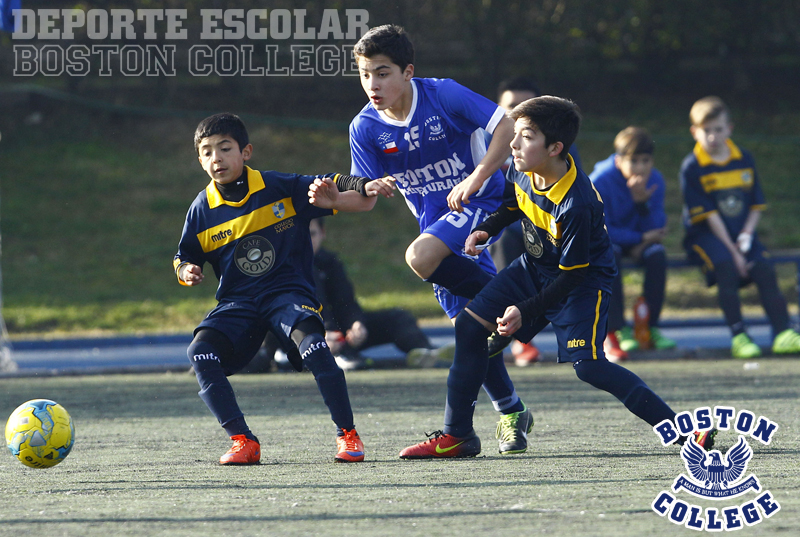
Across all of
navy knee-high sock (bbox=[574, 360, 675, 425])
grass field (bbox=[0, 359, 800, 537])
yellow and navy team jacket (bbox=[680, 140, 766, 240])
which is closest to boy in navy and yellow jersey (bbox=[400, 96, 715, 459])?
navy knee-high sock (bbox=[574, 360, 675, 425])

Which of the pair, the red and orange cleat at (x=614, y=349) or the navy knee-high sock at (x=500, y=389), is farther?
the red and orange cleat at (x=614, y=349)

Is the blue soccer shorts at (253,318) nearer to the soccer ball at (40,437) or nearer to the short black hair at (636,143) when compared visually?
the soccer ball at (40,437)

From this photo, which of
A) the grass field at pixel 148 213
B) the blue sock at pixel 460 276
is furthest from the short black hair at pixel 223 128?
the grass field at pixel 148 213

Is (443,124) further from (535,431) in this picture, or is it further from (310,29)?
(310,29)

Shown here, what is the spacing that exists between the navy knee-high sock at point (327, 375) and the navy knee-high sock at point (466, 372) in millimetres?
411

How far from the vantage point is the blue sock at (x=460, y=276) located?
4.17 metres

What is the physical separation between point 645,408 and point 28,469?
2.30 m

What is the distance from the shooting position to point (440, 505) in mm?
2805

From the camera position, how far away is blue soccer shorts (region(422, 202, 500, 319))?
4172 mm

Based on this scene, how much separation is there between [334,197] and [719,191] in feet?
15.6

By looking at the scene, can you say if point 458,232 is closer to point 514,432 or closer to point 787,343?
point 514,432

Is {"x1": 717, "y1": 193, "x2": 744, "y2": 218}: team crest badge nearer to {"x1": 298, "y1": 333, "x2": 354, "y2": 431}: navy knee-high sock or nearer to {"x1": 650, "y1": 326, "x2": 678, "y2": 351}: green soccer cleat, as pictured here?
{"x1": 650, "y1": 326, "x2": 678, "y2": 351}: green soccer cleat

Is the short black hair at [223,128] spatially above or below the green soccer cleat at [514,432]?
above

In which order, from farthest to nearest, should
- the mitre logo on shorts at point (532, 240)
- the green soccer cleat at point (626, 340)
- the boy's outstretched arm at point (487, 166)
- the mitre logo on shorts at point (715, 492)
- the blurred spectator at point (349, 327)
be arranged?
the green soccer cleat at point (626, 340), the blurred spectator at point (349, 327), the boy's outstretched arm at point (487, 166), the mitre logo on shorts at point (532, 240), the mitre logo on shorts at point (715, 492)
